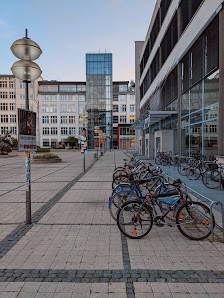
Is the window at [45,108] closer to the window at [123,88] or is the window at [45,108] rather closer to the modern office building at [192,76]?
the window at [123,88]

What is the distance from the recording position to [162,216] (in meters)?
4.46

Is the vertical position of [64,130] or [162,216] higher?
[64,130]

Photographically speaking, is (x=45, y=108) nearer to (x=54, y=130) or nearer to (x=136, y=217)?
(x=54, y=130)

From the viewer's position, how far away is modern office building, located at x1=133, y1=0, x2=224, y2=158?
1011 cm

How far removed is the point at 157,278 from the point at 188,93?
12.9m

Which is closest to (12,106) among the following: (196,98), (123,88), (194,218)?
(123,88)

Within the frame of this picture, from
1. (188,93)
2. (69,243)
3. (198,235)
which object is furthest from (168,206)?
(188,93)

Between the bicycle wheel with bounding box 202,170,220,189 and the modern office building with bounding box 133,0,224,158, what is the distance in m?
1.41

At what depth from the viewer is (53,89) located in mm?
72625

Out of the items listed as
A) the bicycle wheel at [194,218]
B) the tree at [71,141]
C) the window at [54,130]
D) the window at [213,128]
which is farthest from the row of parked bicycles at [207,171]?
the window at [54,130]

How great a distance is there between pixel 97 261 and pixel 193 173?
26.3 feet

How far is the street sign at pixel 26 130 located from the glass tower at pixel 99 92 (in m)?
59.8

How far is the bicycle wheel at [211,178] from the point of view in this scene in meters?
8.50

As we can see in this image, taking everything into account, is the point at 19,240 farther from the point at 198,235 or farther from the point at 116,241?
the point at 198,235
